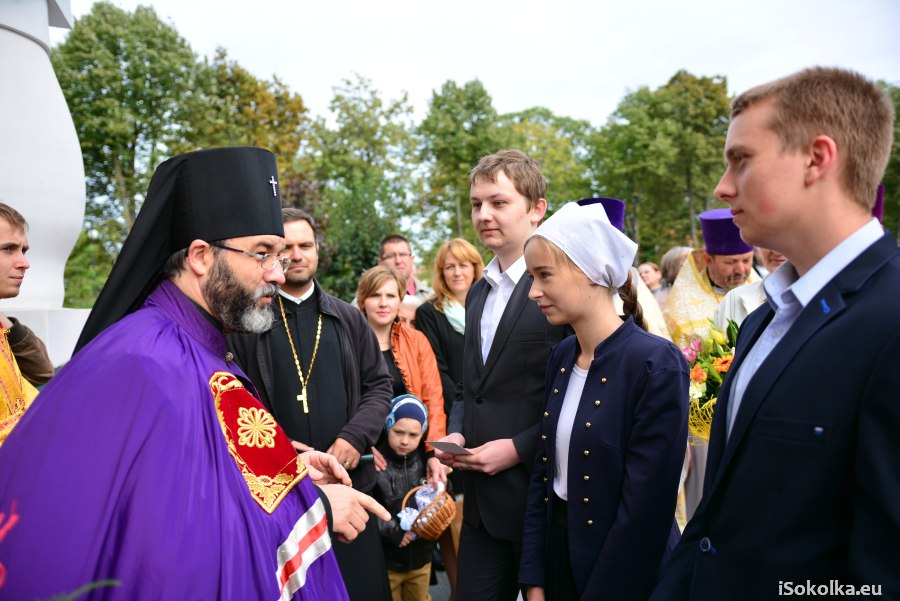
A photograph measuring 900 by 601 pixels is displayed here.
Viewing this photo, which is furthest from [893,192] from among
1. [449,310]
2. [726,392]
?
[726,392]

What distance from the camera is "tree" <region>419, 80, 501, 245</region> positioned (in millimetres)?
32812

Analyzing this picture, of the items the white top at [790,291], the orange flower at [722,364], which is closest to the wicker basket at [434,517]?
the orange flower at [722,364]

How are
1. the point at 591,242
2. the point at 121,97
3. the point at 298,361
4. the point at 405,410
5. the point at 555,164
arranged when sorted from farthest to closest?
the point at 555,164 → the point at 121,97 → the point at 405,410 → the point at 298,361 → the point at 591,242

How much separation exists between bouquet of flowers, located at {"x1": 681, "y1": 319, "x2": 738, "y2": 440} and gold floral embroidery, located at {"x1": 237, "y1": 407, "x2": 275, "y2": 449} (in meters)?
1.98

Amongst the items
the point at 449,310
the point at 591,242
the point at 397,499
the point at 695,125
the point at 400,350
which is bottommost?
the point at 397,499

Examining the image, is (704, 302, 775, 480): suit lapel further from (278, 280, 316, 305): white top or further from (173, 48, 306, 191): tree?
(173, 48, 306, 191): tree

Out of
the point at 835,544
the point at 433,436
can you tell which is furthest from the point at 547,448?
the point at 433,436

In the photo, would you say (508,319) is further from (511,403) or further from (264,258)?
(264,258)

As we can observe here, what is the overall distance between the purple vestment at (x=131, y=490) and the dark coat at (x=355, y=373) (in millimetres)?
1642

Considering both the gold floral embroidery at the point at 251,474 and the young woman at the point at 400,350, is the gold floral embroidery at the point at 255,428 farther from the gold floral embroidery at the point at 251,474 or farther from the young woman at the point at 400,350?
the young woman at the point at 400,350

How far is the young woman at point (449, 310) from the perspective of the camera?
593 cm

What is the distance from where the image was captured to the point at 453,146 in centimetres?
3281

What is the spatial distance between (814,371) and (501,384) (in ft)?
6.18

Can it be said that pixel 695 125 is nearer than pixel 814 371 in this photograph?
No
